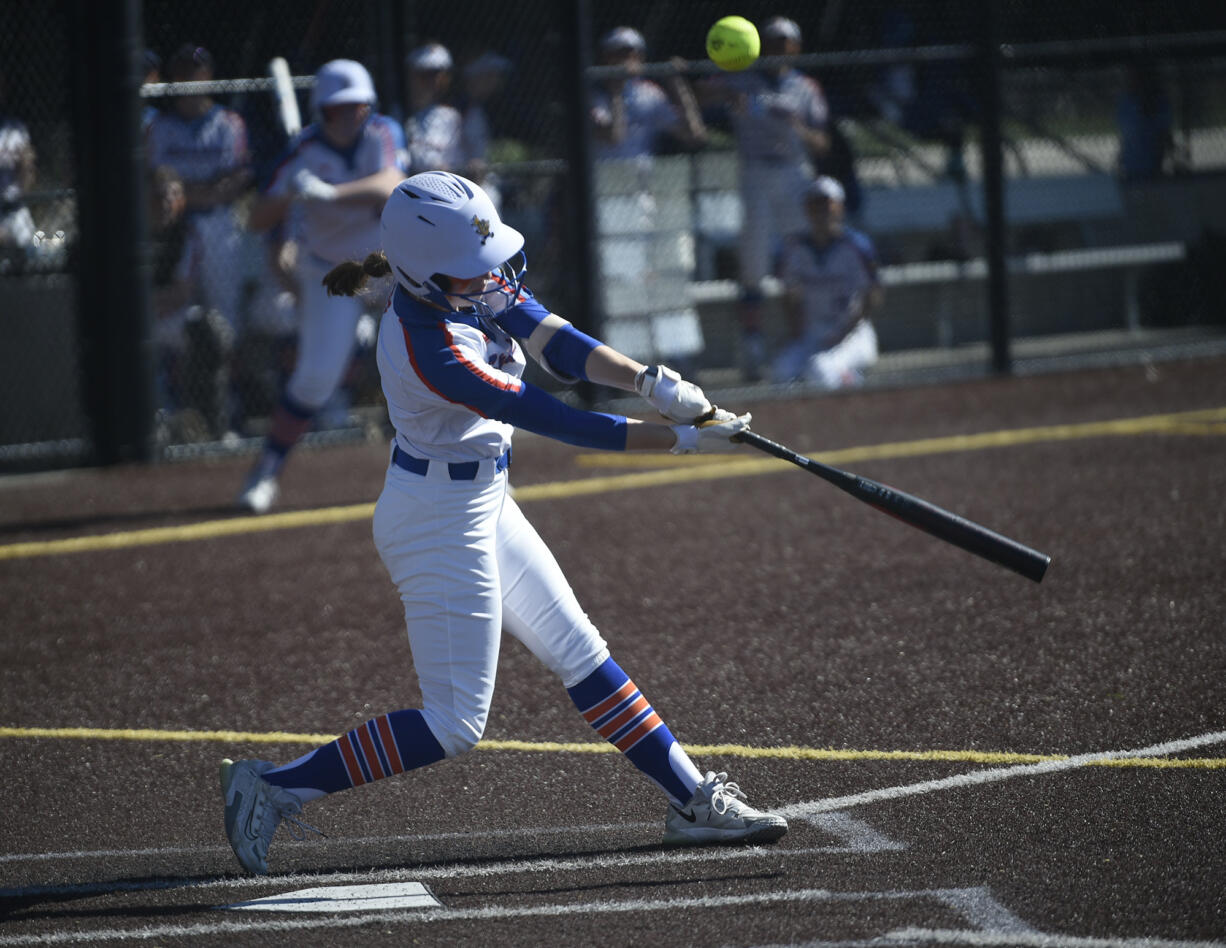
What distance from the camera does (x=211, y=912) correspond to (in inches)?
147

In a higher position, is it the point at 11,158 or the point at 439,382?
the point at 11,158

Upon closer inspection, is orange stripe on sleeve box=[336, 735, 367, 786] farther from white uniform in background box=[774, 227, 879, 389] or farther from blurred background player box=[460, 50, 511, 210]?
white uniform in background box=[774, 227, 879, 389]

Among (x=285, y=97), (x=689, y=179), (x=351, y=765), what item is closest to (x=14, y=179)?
Answer: (x=285, y=97)

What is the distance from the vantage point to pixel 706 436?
3908 mm

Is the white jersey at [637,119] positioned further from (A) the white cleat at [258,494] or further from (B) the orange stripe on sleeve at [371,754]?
(B) the orange stripe on sleeve at [371,754]

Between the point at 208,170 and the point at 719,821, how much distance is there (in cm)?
739

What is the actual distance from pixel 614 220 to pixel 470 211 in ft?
24.5

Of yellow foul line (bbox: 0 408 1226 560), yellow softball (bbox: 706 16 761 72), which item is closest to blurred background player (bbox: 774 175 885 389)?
yellow foul line (bbox: 0 408 1226 560)

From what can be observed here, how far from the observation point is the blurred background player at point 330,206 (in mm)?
8258

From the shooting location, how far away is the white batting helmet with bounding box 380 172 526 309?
150 inches

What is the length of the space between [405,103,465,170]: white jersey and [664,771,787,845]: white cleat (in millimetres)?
7058

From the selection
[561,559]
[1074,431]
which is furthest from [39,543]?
[1074,431]

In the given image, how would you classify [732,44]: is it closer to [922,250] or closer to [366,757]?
[366,757]

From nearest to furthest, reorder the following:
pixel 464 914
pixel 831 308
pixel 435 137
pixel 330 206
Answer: pixel 464 914, pixel 330 206, pixel 435 137, pixel 831 308
